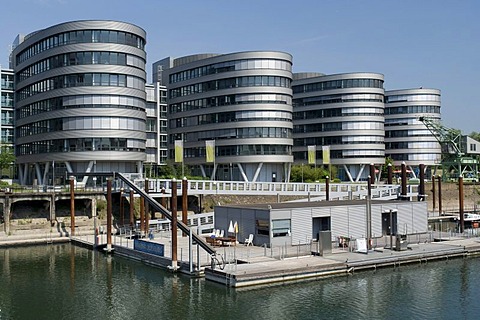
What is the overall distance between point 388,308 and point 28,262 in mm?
33931

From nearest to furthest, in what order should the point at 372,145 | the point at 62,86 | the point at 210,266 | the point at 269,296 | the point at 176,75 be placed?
the point at 269,296 < the point at 210,266 < the point at 62,86 < the point at 176,75 < the point at 372,145

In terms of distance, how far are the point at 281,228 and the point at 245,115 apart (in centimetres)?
5521

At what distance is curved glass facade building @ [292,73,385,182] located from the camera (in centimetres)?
13450

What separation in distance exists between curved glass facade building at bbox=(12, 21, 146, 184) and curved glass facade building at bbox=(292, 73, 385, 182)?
193 feet

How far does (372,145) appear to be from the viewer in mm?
134625

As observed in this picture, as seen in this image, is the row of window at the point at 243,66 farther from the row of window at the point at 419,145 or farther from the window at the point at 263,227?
the row of window at the point at 419,145

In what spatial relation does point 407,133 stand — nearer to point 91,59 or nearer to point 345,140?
point 345,140

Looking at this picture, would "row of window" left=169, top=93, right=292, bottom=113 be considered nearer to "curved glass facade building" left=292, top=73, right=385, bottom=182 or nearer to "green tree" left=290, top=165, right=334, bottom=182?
"green tree" left=290, top=165, right=334, bottom=182

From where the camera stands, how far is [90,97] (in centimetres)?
8375

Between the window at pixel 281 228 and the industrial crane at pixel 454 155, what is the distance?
79.2 meters

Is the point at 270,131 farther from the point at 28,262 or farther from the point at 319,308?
the point at 319,308

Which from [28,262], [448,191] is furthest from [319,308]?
[448,191]

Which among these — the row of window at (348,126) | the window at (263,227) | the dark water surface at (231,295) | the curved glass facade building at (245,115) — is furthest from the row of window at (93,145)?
the row of window at (348,126)

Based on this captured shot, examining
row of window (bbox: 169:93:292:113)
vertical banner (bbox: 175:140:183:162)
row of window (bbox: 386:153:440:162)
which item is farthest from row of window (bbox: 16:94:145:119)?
row of window (bbox: 386:153:440:162)
